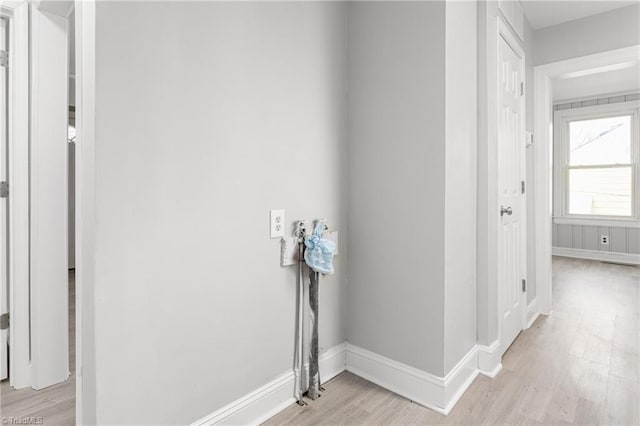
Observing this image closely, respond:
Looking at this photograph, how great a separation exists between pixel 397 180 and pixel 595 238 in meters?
5.43

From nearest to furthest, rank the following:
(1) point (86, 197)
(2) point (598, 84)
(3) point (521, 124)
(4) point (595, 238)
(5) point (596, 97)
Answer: (1) point (86, 197) → (3) point (521, 124) → (2) point (598, 84) → (5) point (596, 97) → (4) point (595, 238)

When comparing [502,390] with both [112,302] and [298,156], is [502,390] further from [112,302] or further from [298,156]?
[112,302]

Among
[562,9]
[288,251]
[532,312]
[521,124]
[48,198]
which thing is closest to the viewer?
[288,251]

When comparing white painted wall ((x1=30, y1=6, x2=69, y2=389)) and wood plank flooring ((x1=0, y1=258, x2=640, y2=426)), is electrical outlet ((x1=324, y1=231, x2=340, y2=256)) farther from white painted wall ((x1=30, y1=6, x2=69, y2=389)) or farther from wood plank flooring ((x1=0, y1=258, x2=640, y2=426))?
white painted wall ((x1=30, y1=6, x2=69, y2=389))

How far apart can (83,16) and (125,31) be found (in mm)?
122

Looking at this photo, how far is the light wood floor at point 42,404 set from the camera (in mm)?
1744

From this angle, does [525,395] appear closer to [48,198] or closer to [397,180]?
[397,180]

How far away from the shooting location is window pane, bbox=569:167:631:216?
5406mm

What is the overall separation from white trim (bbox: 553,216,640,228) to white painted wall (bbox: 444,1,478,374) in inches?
191

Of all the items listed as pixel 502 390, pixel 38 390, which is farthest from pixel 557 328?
pixel 38 390

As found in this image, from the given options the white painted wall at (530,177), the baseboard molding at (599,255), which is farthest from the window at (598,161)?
the white painted wall at (530,177)

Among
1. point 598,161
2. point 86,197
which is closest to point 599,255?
point 598,161

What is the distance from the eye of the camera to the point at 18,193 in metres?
1.97

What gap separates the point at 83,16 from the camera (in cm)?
115
